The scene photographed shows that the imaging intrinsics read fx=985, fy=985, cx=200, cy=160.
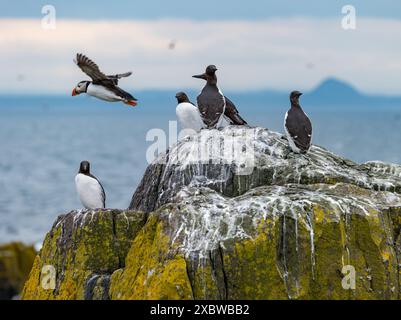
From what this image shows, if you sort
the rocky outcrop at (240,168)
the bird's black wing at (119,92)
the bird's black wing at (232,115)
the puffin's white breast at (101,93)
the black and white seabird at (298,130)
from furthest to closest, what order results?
the puffin's white breast at (101,93)
the bird's black wing at (119,92)
the bird's black wing at (232,115)
the black and white seabird at (298,130)
the rocky outcrop at (240,168)

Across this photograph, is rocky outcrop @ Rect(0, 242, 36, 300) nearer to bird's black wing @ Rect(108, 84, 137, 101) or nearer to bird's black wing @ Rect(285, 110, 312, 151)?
bird's black wing @ Rect(108, 84, 137, 101)

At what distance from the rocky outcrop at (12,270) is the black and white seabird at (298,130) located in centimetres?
1393

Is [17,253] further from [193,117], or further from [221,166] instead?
[221,166]

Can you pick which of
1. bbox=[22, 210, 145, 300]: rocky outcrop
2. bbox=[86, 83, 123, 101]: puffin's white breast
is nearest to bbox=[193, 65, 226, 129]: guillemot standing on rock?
bbox=[86, 83, 123, 101]: puffin's white breast

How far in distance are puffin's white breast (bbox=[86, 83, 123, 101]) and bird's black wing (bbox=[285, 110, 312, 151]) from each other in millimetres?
3012

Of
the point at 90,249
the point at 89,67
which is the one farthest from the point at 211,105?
the point at 90,249

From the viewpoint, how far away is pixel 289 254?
10.5 metres

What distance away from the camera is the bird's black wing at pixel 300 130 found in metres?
12.5

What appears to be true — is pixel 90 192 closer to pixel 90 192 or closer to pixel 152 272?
pixel 90 192

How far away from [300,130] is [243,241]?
276cm

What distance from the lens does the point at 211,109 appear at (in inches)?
536

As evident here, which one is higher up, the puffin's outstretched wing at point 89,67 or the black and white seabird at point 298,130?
the puffin's outstretched wing at point 89,67

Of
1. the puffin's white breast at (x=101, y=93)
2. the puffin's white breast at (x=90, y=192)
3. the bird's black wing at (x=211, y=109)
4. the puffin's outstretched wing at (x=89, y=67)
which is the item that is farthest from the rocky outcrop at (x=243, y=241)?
the puffin's outstretched wing at (x=89, y=67)

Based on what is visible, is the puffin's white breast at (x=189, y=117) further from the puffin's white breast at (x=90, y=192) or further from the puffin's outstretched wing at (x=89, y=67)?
the puffin's white breast at (x=90, y=192)
